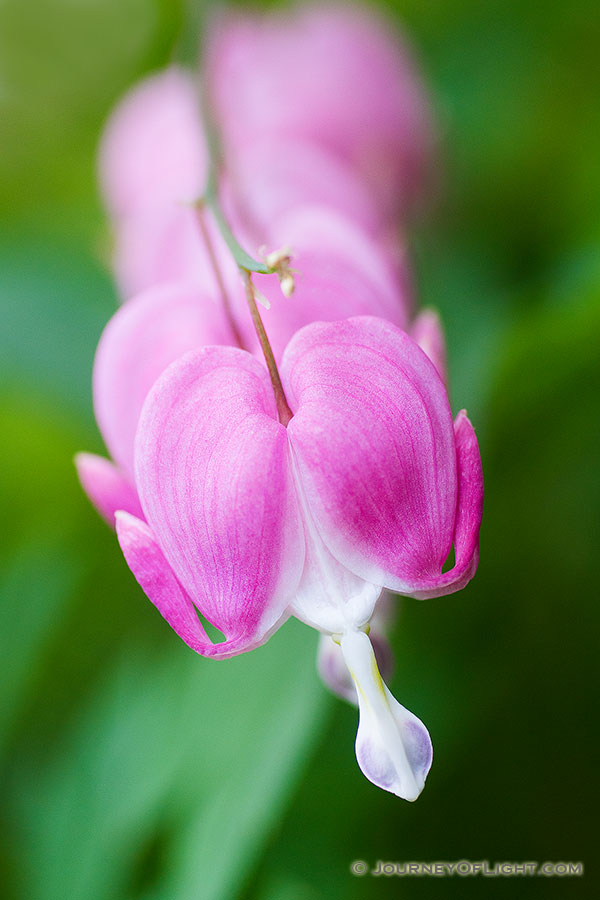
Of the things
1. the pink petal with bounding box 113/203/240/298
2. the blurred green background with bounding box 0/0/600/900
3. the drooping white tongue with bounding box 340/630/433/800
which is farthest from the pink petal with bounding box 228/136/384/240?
the drooping white tongue with bounding box 340/630/433/800

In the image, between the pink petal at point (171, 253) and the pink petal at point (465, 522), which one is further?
the pink petal at point (171, 253)

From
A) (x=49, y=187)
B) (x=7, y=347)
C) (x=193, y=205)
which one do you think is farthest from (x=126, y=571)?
(x=49, y=187)

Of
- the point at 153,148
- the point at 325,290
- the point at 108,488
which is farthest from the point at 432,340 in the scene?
the point at 153,148

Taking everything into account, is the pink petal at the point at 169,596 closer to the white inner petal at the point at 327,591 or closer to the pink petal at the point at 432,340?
the white inner petal at the point at 327,591

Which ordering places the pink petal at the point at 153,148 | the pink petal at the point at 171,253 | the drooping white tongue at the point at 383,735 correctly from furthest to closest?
the pink petal at the point at 153,148, the pink petal at the point at 171,253, the drooping white tongue at the point at 383,735

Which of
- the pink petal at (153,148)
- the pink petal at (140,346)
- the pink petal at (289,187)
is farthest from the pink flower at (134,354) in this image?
the pink petal at (153,148)

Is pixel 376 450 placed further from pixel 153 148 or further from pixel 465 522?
pixel 153 148
